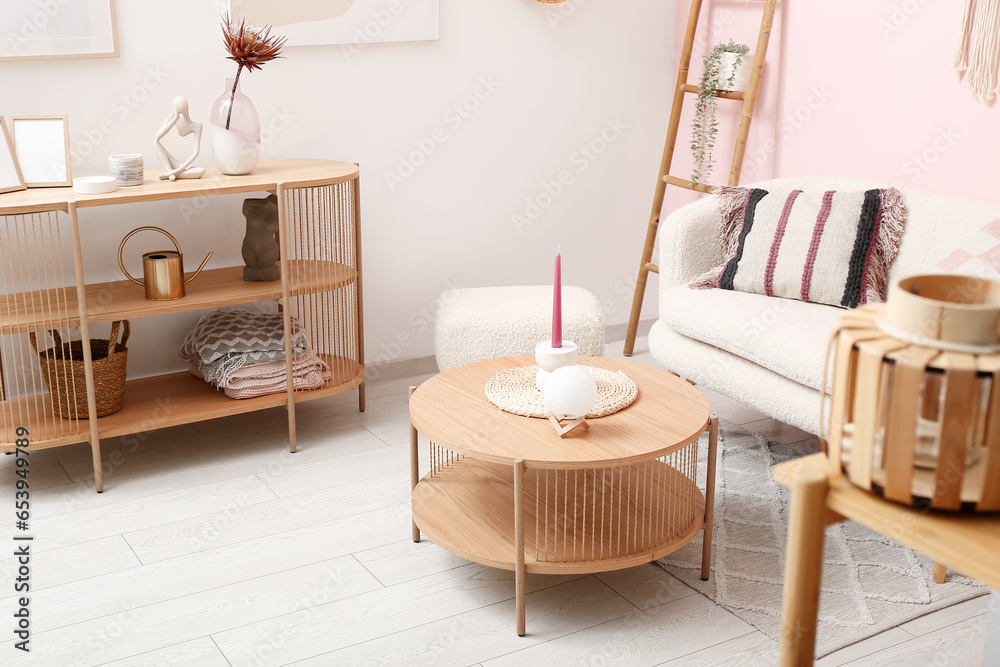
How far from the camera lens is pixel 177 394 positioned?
2861 mm

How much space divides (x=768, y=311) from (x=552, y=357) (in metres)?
0.85

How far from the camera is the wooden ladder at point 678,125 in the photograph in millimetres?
3299

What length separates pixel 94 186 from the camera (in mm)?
2473

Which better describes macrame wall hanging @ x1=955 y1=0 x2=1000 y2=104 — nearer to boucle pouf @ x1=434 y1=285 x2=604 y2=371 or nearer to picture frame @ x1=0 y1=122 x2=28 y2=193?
boucle pouf @ x1=434 y1=285 x2=604 y2=371

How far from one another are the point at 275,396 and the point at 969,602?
1967mm

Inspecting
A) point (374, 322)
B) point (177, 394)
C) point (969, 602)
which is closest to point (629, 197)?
point (374, 322)

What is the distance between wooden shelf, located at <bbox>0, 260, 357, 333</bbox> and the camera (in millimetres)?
2500

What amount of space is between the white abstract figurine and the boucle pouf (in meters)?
0.93

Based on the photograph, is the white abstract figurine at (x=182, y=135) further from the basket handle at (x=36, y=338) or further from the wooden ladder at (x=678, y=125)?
the wooden ladder at (x=678, y=125)

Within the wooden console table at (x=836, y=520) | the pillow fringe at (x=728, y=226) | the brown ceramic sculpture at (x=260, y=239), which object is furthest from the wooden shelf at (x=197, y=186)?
the wooden console table at (x=836, y=520)

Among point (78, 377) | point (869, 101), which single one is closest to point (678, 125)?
point (869, 101)

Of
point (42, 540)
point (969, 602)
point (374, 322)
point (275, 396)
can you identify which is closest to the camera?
point (969, 602)

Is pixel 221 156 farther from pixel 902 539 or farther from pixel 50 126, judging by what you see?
pixel 902 539

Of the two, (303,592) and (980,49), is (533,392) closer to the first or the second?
(303,592)
